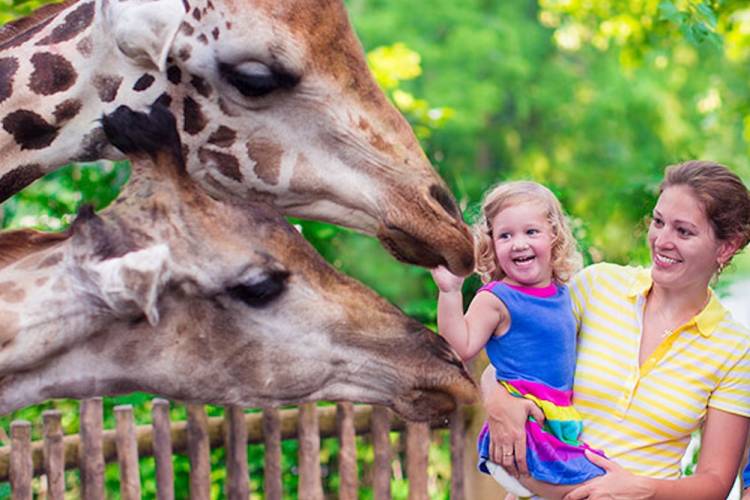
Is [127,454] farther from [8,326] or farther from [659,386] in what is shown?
[659,386]

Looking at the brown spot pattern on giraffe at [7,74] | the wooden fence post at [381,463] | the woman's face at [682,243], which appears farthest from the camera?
the wooden fence post at [381,463]

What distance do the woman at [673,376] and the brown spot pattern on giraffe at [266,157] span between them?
2.54ft

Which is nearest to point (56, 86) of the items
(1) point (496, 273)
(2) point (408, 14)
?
(1) point (496, 273)

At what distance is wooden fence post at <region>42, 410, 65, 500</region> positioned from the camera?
4195mm

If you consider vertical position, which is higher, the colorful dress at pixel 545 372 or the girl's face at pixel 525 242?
the girl's face at pixel 525 242

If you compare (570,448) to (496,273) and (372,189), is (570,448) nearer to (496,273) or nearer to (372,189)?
(496,273)

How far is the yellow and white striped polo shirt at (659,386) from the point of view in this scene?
2873mm

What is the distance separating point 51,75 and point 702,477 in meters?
1.88

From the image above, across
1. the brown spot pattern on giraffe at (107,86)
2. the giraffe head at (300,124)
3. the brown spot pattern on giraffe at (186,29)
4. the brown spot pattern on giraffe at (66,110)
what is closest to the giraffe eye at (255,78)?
the giraffe head at (300,124)

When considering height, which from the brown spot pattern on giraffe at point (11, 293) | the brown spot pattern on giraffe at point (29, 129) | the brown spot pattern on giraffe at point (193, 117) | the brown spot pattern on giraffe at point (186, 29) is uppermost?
the brown spot pattern on giraffe at point (186, 29)

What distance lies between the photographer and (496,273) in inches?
124

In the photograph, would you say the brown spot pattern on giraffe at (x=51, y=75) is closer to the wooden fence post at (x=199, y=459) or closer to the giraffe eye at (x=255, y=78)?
the giraffe eye at (x=255, y=78)

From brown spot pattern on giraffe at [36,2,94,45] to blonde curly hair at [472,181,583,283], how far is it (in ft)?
Answer: 3.74

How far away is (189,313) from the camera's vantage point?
259 cm
